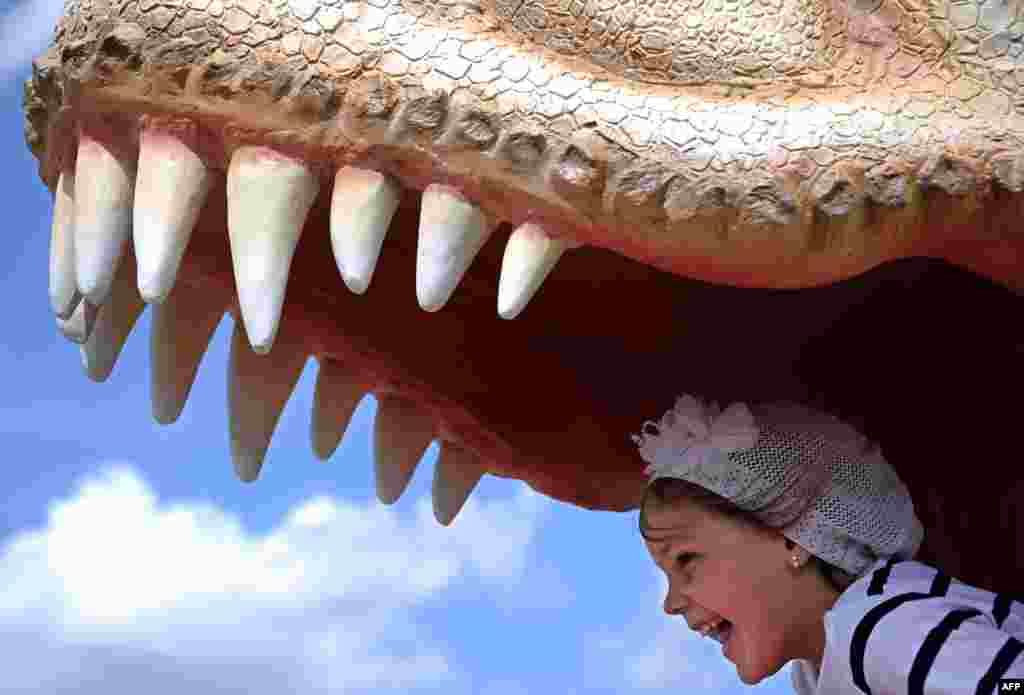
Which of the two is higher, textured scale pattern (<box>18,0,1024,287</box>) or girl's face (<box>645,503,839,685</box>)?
textured scale pattern (<box>18,0,1024,287</box>)

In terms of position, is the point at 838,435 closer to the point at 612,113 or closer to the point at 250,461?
the point at 612,113

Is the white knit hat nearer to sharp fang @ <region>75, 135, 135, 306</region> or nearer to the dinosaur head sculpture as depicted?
the dinosaur head sculpture

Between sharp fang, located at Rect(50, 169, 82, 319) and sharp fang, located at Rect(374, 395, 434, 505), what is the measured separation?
1.20 ft

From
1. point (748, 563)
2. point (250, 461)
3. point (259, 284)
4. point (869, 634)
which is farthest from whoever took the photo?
point (250, 461)

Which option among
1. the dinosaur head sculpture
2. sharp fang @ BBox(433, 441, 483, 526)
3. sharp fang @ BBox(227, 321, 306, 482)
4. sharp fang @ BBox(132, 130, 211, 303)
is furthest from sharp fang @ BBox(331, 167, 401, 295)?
sharp fang @ BBox(433, 441, 483, 526)

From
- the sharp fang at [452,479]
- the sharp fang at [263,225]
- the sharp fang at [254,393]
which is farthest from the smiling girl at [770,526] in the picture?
the sharp fang at [263,225]

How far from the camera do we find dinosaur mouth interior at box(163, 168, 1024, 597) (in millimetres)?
1431

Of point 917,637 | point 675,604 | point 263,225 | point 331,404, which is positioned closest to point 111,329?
point 331,404

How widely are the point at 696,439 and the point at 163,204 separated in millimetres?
546

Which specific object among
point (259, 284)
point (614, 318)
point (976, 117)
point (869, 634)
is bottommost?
point (869, 634)

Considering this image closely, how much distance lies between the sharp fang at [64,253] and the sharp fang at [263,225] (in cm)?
20

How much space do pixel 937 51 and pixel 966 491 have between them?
0.50 m

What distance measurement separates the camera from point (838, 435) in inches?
55.7

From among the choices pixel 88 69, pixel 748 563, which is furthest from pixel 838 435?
pixel 88 69
